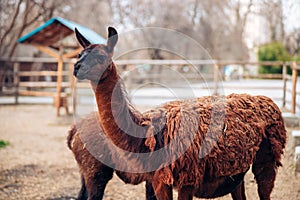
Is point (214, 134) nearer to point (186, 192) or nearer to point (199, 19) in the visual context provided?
point (186, 192)

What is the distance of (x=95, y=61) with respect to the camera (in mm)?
2719

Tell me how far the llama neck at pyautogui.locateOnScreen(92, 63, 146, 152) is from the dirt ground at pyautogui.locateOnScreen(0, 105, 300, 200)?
71.8 inches

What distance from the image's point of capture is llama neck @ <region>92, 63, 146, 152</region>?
2824 millimetres

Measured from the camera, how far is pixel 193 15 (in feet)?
87.6

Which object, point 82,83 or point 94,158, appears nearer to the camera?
point 94,158

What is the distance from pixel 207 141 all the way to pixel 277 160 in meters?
0.80

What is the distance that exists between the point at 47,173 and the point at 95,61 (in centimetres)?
340

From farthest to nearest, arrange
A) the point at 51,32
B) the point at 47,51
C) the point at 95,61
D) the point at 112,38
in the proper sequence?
the point at 47,51
the point at 51,32
the point at 112,38
the point at 95,61

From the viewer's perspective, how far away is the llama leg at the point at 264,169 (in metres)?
3.20

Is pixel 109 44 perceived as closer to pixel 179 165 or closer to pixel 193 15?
pixel 179 165

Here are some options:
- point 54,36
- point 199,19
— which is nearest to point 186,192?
point 54,36

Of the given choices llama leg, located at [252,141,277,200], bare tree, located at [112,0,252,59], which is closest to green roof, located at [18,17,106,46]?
llama leg, located at [252,141,277,200]

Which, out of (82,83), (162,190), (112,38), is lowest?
(162,190)

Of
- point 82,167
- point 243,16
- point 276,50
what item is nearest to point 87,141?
point 82,167
